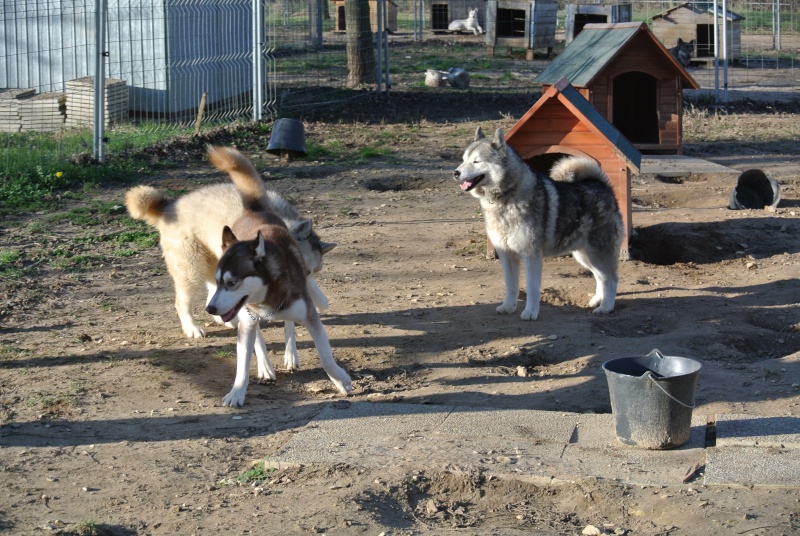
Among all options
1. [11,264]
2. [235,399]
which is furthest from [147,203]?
[11,264]

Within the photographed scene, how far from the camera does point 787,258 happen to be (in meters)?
8.41

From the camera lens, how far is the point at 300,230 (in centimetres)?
621

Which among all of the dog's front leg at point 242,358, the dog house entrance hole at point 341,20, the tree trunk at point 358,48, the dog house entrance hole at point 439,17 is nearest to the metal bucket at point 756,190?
the dog's front leg at point 242,358

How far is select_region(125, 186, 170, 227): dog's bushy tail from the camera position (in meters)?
6.45

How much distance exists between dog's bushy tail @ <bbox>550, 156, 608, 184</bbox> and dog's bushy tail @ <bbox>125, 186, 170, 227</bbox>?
331 centimetres

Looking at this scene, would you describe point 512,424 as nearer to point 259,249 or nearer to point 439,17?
point 259,249

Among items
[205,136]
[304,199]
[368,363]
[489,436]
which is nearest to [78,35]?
[205,136]

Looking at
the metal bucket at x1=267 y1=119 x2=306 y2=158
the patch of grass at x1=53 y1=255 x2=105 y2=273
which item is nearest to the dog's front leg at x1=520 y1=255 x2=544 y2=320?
the patch of grass at x1=53 y1=255 x2=105 y2=273

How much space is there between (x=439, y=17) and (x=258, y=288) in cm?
2876

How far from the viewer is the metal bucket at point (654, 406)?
4633 mm

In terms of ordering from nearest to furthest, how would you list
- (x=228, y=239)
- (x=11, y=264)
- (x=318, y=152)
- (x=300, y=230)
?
(x=228, y=239), (x=300, y=230), (x=11, y=264), (x=318, y=152)

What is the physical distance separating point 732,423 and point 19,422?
3924mm

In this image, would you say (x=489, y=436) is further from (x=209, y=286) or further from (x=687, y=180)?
(x=687, y=180)

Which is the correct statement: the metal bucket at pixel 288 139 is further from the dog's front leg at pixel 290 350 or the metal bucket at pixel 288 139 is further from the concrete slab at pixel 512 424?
the concrete slab at pixel 512 424
